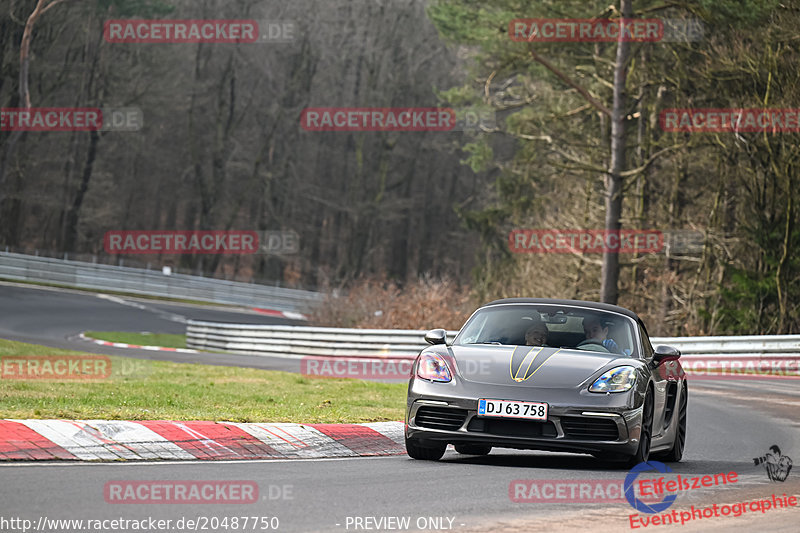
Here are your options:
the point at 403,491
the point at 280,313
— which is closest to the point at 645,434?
the point at 403,491

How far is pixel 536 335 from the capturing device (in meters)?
10.3

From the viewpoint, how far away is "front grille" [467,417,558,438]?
909 centimetres

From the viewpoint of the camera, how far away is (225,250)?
69.7 m

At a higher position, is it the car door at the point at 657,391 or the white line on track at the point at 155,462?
the car door at the point at 657,391

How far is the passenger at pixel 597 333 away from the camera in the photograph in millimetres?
10305

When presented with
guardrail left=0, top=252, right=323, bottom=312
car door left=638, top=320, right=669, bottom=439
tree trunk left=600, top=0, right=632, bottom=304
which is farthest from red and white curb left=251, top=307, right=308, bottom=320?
car door left=638, top=320, right=669, bottom=439

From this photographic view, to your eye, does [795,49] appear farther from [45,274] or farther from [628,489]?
[45,274]

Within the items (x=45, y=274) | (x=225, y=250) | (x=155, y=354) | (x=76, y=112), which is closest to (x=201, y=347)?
(x=155, y=354)

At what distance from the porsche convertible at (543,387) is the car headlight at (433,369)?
0.04 ft

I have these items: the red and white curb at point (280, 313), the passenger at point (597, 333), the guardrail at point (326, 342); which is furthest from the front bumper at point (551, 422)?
the red and white curb at point (280, 313)

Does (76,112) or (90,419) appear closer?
(90,419)

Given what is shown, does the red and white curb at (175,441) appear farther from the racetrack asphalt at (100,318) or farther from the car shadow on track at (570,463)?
the racetrack asphalt at (100,318)

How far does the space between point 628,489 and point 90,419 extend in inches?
178

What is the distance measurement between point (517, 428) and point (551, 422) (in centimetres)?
27
